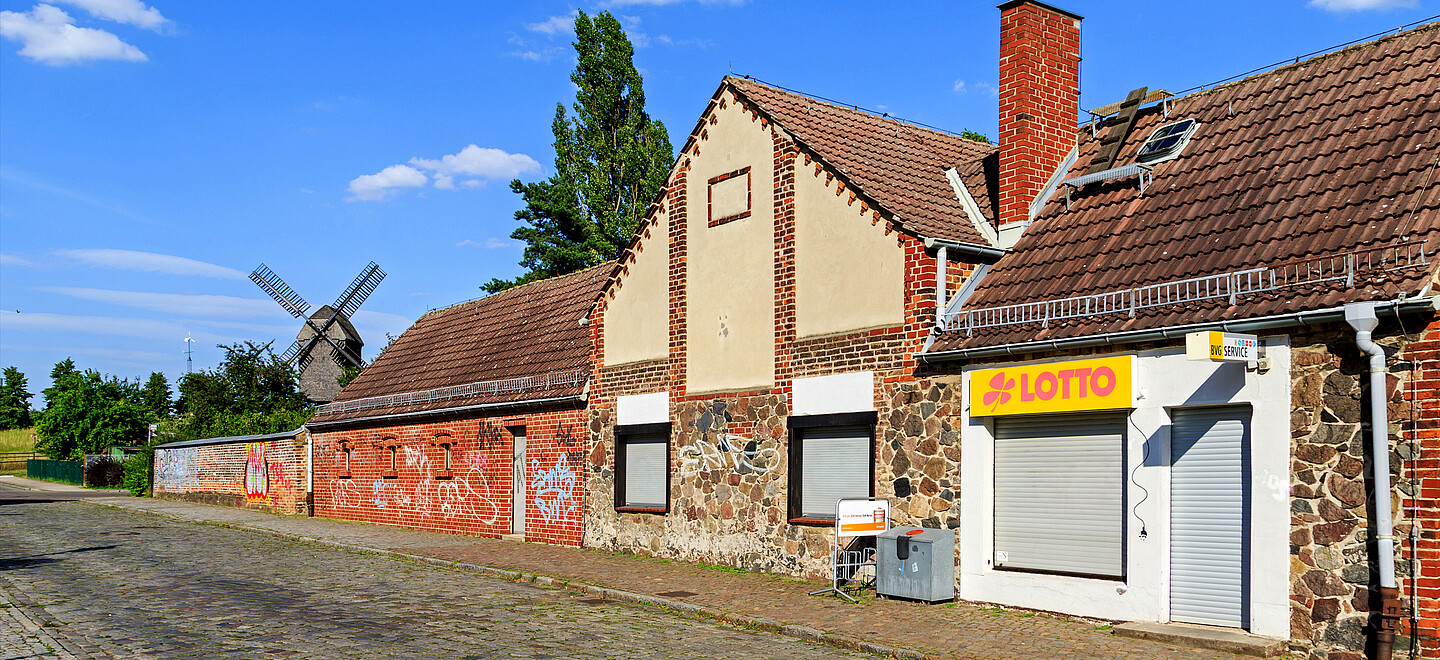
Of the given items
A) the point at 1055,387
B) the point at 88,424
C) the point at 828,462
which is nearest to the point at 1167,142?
the point at 1055,387

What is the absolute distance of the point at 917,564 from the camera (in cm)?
1362

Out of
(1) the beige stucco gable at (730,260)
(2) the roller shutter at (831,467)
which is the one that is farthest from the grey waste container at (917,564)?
(1) the beige stucco gable at (730,260)

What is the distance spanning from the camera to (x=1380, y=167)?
443 inches

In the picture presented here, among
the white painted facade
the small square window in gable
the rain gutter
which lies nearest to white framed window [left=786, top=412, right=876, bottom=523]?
the rain gutter

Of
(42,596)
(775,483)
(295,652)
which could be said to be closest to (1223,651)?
(775,483)

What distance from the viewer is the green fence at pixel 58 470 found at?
2350 inches

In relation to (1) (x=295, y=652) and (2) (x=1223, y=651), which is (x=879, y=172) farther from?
(1) (x=295, y=652)

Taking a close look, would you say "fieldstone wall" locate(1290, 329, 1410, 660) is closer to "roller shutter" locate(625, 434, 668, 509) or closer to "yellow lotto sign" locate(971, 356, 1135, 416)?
"yellow lotto sign" locate(971, 356, 1135, 416)

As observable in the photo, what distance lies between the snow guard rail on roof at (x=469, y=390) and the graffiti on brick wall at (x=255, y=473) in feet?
12.6

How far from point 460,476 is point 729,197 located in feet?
31.6

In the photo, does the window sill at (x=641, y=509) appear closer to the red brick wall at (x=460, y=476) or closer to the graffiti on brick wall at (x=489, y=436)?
the red brick wall at (x=460, y=476)

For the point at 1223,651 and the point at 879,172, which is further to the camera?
the point at 879,172

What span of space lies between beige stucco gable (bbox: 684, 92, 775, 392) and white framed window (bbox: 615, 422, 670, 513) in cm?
137

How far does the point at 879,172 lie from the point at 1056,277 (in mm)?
3591
